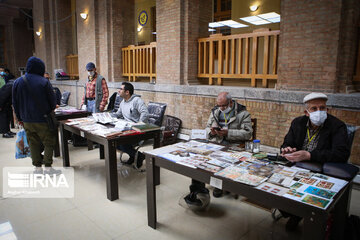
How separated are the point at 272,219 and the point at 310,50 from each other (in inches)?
104

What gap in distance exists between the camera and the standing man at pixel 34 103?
3789mm

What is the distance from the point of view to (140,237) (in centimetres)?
273

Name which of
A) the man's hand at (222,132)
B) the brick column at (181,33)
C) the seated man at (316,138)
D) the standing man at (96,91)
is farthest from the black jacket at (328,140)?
the standing man at (96,91)

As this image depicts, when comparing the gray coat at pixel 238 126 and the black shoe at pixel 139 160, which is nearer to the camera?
the gray coat at pixel 238 126

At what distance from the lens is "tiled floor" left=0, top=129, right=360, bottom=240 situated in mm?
2785

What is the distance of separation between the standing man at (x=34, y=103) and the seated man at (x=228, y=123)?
7.85 feet

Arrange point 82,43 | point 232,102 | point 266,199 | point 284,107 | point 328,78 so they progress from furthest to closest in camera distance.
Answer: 1. point 82,43
2. point 284,107
3. point 328,78
4. point 232,102
5. point 266,199

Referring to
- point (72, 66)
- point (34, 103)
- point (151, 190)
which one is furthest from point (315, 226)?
point (72, 66)

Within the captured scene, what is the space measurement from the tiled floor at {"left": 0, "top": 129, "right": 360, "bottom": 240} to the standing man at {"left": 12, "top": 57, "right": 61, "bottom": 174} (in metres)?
0.89

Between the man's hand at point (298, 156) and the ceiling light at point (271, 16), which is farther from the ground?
the ceiling light at point (271, 16)

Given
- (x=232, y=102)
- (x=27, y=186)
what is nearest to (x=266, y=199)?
(x=232, y=102)

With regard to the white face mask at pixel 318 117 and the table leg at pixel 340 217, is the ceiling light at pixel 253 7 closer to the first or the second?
the white face mask at pixel 318 117

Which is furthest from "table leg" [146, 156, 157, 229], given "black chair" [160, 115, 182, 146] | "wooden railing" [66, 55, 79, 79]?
"wooden railing" [66, 55, 79, 79]

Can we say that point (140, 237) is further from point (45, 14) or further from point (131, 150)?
point (45, 14)
